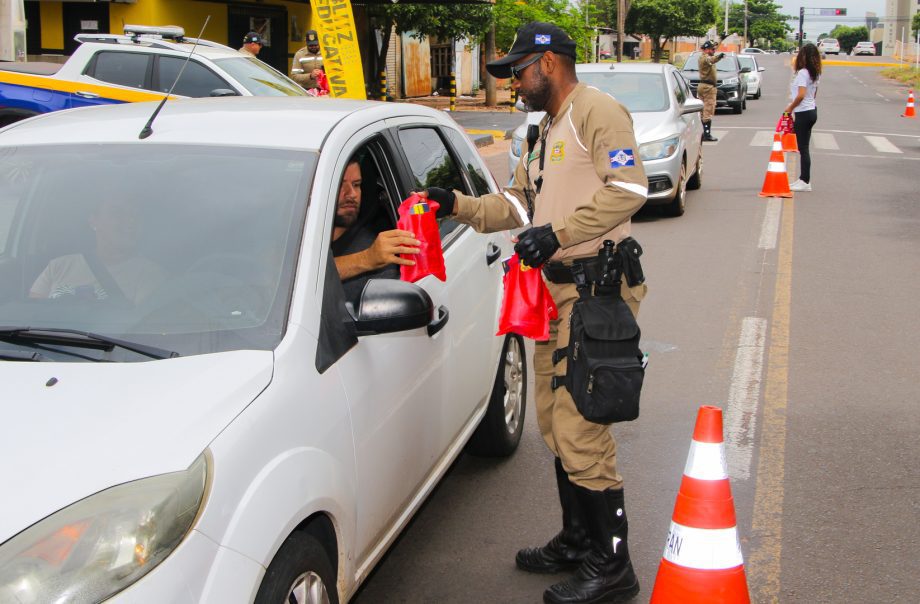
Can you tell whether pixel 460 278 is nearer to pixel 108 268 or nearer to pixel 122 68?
pixel 108 268

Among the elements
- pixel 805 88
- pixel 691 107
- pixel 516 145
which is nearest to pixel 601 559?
pixel 516 145

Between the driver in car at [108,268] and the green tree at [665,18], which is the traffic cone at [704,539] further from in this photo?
the green tree at [665,18]

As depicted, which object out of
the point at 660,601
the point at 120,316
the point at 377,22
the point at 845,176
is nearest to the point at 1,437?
the point at 120,316

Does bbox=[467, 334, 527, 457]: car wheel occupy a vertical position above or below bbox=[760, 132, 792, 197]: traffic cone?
below

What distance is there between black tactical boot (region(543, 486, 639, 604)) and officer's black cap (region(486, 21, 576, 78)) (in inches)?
61.9

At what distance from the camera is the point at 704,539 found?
3211mm

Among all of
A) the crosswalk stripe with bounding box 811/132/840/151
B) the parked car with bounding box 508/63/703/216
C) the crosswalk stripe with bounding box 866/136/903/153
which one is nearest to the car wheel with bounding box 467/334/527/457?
the parked car with bounding box 508/63/703/216

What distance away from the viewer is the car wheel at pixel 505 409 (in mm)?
5043

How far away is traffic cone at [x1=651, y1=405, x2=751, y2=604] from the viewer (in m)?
3.18

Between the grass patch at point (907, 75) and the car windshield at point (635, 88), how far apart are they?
4129 centimetres

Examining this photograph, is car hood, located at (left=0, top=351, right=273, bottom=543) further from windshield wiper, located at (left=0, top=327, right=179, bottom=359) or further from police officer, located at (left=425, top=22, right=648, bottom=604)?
police officer, located at (left=425, top=22, right=648, bottom=604)

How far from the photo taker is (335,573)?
302 centimetres

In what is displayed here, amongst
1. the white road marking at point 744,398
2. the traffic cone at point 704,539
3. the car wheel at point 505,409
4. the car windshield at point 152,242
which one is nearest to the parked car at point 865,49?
the white road marking at point 744,398

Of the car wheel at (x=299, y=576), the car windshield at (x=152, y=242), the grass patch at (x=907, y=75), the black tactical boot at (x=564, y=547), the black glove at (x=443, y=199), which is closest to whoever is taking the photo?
the car wheel at (x=299, y=576)
